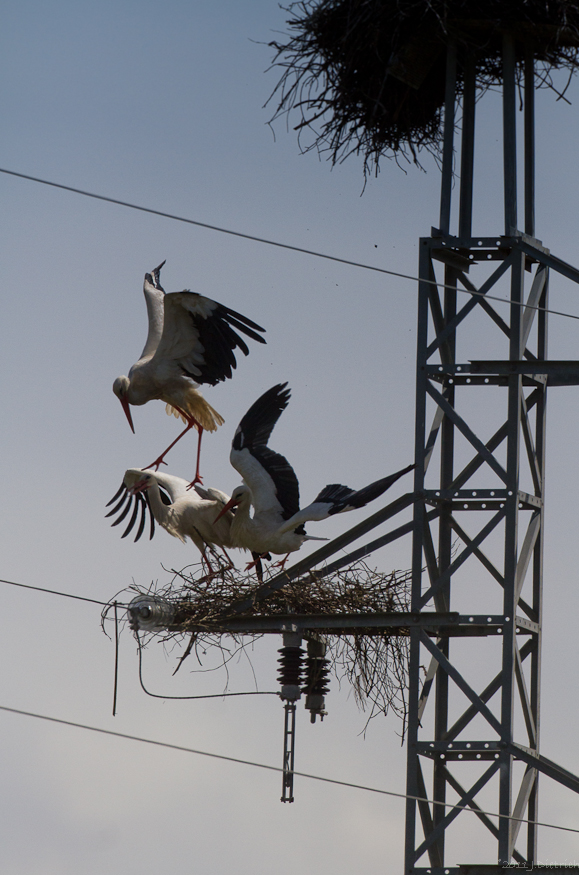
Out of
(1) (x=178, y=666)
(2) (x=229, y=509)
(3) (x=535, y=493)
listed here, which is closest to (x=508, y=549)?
(3) (x=535, y=493)

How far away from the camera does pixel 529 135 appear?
9945 millimetres

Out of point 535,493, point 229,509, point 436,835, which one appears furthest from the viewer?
point 229,509

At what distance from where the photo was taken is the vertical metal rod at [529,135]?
32.1 ft

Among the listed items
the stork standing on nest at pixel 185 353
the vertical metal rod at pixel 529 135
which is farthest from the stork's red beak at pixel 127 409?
the vertical metal rod at pixel 529 135

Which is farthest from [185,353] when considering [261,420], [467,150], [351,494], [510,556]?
[510,556]

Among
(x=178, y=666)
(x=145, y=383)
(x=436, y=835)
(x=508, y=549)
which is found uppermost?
(x=145, y=383)

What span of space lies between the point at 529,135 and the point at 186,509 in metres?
3.86

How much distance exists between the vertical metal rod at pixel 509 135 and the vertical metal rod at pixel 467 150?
0.27 metres

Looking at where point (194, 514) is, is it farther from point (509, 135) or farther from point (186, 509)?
point (509, 135)

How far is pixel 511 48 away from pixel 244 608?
3889mm

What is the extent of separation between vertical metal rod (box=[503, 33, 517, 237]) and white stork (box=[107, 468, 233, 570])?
11.1 ft

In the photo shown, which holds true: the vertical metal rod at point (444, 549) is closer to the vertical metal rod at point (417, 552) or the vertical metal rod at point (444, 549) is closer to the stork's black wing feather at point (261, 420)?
the vertical metal rod at point (417, 552)

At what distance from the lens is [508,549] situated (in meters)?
8.91

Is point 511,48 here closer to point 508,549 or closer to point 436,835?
point 508,549
